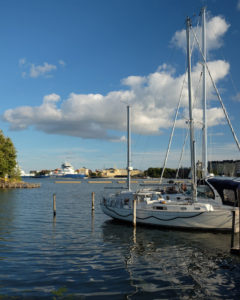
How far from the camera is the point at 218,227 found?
78.0ft

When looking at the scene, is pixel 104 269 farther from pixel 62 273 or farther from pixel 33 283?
pixel 33 283

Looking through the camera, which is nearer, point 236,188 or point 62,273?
point 62,273

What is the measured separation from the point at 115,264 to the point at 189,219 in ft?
35.1

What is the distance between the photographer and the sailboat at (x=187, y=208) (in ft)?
77.9

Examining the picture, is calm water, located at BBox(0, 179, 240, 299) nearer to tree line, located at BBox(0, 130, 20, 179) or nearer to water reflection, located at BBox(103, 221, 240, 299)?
water reflection, located at BBox(103, 221, 240, 299)

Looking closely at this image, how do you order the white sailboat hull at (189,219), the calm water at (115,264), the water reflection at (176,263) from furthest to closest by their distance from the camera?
the white sailboat hull at (189,219)
the water reflection at (176,263)
the calm water at (115,264)

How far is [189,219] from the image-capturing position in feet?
80.1

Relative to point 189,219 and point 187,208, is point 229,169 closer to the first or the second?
point 187,208

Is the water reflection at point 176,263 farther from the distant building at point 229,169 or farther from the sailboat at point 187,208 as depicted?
the distant building at point 229,169

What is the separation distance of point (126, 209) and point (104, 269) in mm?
13697

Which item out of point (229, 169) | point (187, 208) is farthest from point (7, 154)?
point (187, 208)

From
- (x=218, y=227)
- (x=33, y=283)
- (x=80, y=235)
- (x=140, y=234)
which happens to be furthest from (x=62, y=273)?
(x=218, y=227)

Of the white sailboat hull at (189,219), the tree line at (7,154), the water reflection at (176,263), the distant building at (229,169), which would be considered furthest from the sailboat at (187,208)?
the tree line at (7,154)

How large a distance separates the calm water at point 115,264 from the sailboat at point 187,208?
40.0 inches
